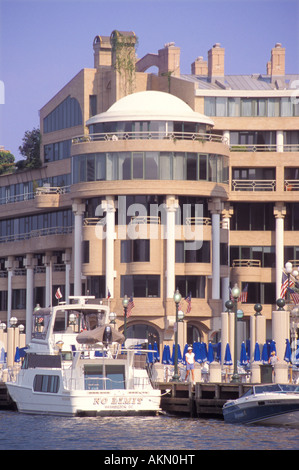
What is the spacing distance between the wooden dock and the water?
3.98ft

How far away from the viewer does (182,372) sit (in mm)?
68188

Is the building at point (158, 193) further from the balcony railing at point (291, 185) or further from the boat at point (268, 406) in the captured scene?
the boat at point (268, 406)

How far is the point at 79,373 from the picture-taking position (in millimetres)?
61062

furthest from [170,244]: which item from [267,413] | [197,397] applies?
[267,413]

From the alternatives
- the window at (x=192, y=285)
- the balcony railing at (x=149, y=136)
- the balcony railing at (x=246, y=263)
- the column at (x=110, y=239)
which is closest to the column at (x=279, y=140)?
the balcony railing at (x=149, y=136)

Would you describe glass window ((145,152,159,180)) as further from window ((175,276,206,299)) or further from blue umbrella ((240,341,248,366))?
blue umbrella ((240,341,248,366))

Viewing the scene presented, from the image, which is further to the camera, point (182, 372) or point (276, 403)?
point (182, 372)

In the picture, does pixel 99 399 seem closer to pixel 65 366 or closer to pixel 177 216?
pixel 65 366

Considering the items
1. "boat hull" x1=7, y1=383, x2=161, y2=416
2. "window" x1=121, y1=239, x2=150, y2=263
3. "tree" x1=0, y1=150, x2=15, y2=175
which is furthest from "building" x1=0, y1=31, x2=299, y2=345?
"boat hull" x1=7, y1=383, x2=161, y2=416

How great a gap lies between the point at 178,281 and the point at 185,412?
27511 millimetres

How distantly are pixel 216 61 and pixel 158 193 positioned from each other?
18.9 meters

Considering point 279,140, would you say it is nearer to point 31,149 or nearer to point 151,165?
point 151,165
